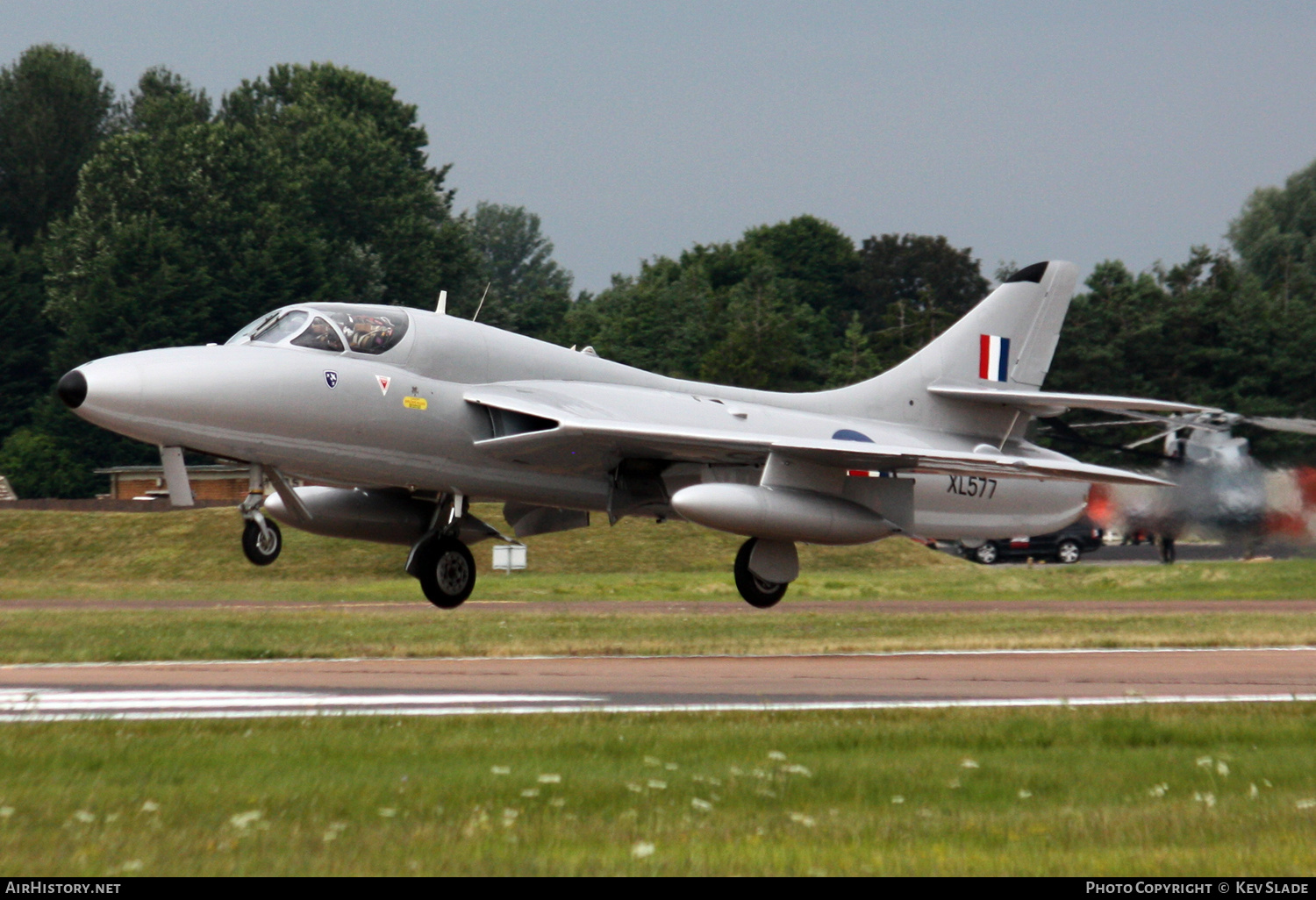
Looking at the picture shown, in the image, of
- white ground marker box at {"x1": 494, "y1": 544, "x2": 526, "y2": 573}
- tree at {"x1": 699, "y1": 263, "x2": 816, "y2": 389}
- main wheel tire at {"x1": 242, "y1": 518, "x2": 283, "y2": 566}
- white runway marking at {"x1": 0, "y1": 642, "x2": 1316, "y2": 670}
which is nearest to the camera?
main wheel tire at {"x1": 242, "y1": 518, "x2": 283, "y2": 566}

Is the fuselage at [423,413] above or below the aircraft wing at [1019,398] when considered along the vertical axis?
below

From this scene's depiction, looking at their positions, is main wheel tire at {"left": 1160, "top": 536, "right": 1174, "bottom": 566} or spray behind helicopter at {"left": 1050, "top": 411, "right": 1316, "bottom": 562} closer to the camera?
spray behind helicopter at {"left": 1050, "top": 411, "right": 1316, "bottom": 562}

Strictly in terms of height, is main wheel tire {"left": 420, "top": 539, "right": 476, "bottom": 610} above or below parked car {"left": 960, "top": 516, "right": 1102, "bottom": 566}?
above

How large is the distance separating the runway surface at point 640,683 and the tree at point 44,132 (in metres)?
82.2

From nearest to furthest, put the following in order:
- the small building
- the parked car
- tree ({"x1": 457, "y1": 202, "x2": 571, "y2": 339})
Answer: the parked car, the small building, tree ({"x1": 457, "y1": 202, "x2": 571, "y2": 339})

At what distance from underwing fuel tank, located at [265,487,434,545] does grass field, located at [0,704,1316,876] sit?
309 inches

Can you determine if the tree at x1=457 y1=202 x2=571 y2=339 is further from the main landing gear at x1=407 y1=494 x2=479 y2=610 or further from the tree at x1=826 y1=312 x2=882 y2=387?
the main landing gear at x1=407 y1=494 x2=479 y2=610

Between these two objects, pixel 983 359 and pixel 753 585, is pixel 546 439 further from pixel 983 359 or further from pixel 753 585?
pixel 983 359

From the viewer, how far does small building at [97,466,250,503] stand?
56.7 meters

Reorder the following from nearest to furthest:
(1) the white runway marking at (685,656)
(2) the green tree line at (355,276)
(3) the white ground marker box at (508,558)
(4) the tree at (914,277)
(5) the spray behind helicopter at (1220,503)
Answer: (1) the white runway marking at (685,656) → (5) the spray behind helicopter at (1220,503) → (3) the white ground marker box at (508,558) → (2) the green tree line at (355,276) → (4) the tree at (914,277)

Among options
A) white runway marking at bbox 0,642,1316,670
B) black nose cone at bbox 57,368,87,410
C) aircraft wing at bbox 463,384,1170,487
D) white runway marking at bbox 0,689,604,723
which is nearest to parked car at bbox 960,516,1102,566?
white runway marking at bbox 0,642,1316,670

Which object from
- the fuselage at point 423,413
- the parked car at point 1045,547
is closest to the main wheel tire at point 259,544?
the fuselage at point 423,413

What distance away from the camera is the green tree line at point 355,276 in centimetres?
6581

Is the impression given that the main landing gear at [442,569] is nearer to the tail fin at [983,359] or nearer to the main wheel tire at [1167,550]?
the tail fin at [983,359]
